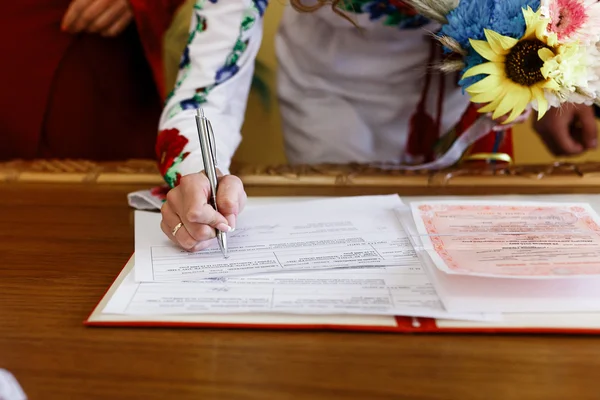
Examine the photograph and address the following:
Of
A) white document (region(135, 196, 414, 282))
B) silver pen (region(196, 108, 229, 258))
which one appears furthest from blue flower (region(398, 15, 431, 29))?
silver pen (region(196, 108, 229, 258))

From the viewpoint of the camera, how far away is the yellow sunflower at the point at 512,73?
589mm

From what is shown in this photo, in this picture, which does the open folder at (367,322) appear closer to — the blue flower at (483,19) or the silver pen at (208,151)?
the silver pen at (208,151)

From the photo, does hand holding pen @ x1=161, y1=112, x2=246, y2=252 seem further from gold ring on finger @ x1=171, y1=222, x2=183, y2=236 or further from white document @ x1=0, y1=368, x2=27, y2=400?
white document @ x1=0, y1=368, x2=27, y2=400

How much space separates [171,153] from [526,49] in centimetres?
40

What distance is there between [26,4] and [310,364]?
90 centimetres

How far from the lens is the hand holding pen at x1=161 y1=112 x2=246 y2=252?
0.58m

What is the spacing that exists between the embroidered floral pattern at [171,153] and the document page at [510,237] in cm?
27

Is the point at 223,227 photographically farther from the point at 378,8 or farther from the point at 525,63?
the point at 378,8

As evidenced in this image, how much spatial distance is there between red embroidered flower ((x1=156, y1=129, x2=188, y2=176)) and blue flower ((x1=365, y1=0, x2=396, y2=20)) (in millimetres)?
347

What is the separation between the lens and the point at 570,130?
1.03 meters

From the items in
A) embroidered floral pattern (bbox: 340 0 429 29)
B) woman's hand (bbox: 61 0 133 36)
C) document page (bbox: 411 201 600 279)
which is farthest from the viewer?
woman's hand (bbox: 61 0 133 36)

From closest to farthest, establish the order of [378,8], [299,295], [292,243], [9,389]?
1. [9,389]
2. [299,295]
3. [292,243]
4. [378,8]

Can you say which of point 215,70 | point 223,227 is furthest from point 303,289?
point 215,70

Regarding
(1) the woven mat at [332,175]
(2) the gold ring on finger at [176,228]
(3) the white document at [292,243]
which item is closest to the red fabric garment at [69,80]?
(1) the woven mat at [332,175]
